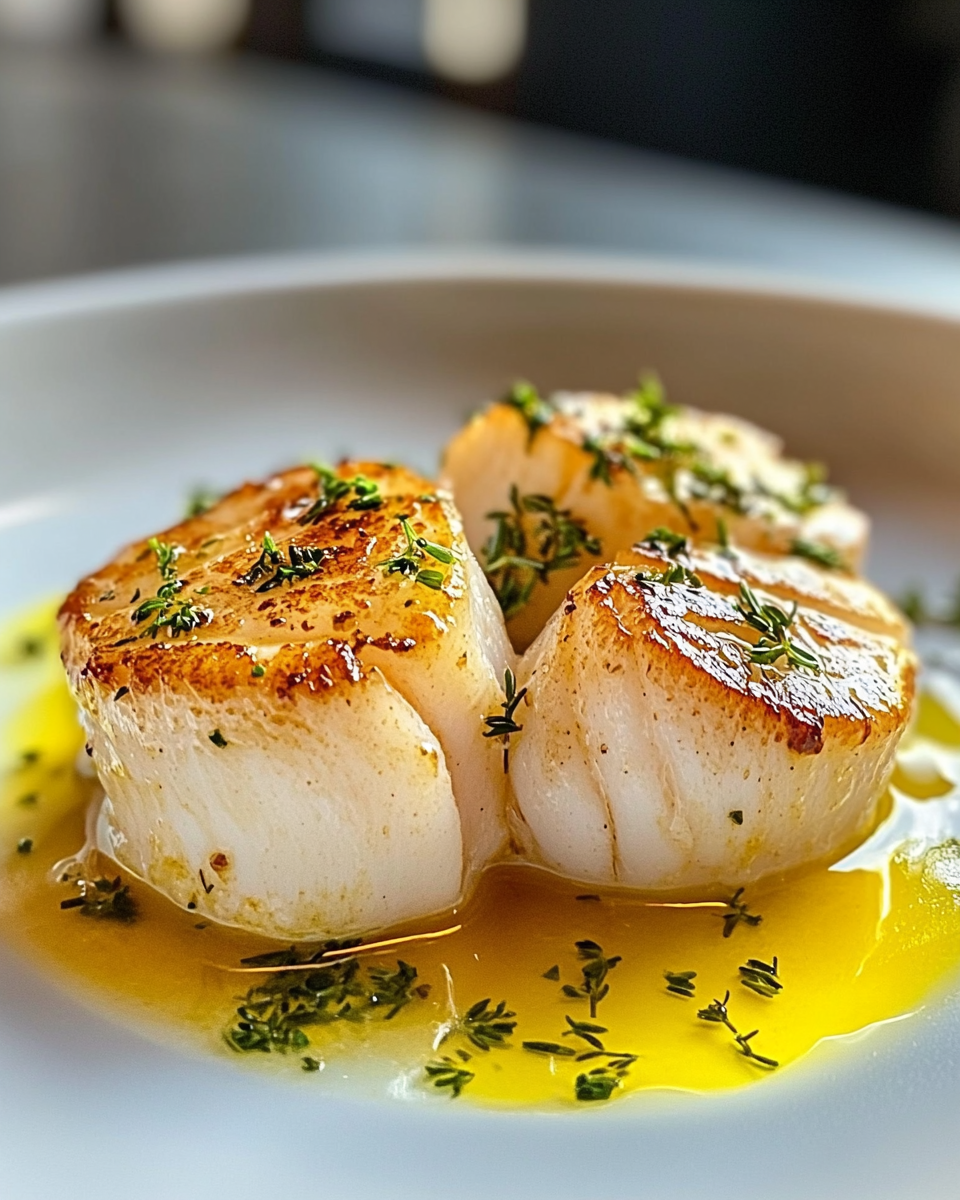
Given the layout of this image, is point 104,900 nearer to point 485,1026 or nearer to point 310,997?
point 310,997

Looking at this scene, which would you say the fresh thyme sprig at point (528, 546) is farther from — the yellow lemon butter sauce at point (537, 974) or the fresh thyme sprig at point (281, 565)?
the yellow lemon butter sauce at point (537, 974)

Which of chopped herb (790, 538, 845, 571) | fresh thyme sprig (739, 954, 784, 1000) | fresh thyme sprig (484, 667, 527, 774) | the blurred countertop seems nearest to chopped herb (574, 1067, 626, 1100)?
fresh thyme sprig (739, 954, 784, 1000)

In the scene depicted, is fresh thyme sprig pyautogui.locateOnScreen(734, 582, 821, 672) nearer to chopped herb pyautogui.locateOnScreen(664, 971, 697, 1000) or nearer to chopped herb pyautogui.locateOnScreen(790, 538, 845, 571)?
chopped herb pyautogui.locateOnScreen(790, 538, 845, 571)

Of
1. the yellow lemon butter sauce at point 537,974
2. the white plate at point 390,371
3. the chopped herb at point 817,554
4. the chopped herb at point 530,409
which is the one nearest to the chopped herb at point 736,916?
the yellow lemon butter sauce at point 537,974

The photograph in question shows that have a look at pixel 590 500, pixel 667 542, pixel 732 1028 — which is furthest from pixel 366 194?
pixel 732 1028

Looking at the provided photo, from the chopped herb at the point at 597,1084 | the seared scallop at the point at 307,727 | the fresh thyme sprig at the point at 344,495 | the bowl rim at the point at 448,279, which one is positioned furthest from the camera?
the bowl rim at the point at 448,279
